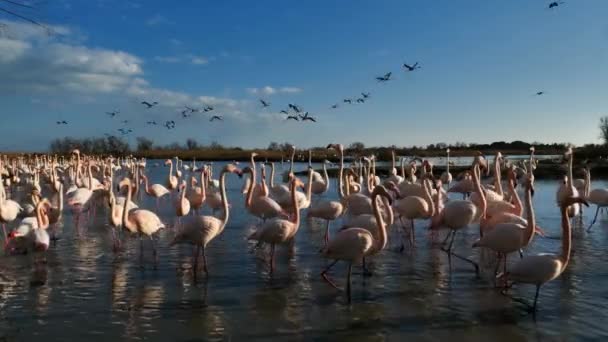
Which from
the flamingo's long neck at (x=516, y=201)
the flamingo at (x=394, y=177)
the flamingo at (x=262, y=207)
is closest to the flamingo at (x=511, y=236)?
the flamingo's long neck at (x=516, y=201)

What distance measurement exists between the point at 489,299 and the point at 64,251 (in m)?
8.58

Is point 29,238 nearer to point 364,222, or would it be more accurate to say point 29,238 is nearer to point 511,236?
point 364,222

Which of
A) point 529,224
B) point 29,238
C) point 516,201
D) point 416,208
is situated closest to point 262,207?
point 416,208

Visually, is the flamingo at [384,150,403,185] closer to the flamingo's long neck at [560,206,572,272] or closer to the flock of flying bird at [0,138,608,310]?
the flock of flying bird at [0,138,608,310]

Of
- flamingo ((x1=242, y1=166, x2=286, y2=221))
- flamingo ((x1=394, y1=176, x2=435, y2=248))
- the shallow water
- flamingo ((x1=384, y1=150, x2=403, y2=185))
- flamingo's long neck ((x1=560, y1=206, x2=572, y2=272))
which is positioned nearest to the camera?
the shallow water

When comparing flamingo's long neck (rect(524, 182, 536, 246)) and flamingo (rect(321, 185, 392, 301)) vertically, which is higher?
flamingo's long neck (rect(524, 182, 536, 246))

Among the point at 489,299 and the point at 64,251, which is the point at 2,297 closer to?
the point at 64,251

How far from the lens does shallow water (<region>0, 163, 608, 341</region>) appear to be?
6523mm

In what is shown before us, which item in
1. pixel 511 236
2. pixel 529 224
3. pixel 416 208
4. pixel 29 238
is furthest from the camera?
pixel 416 208

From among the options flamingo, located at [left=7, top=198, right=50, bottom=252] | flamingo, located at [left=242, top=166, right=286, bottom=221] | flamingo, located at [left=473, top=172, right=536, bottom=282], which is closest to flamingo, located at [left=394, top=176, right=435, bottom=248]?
flamingo, located at [left=242, top=166, right=286, bottom=221]

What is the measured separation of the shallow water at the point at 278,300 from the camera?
6523mm

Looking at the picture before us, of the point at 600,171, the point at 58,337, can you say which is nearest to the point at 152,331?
the point at 58,337

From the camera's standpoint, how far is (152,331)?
6477 millimetres

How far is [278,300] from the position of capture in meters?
7.79
